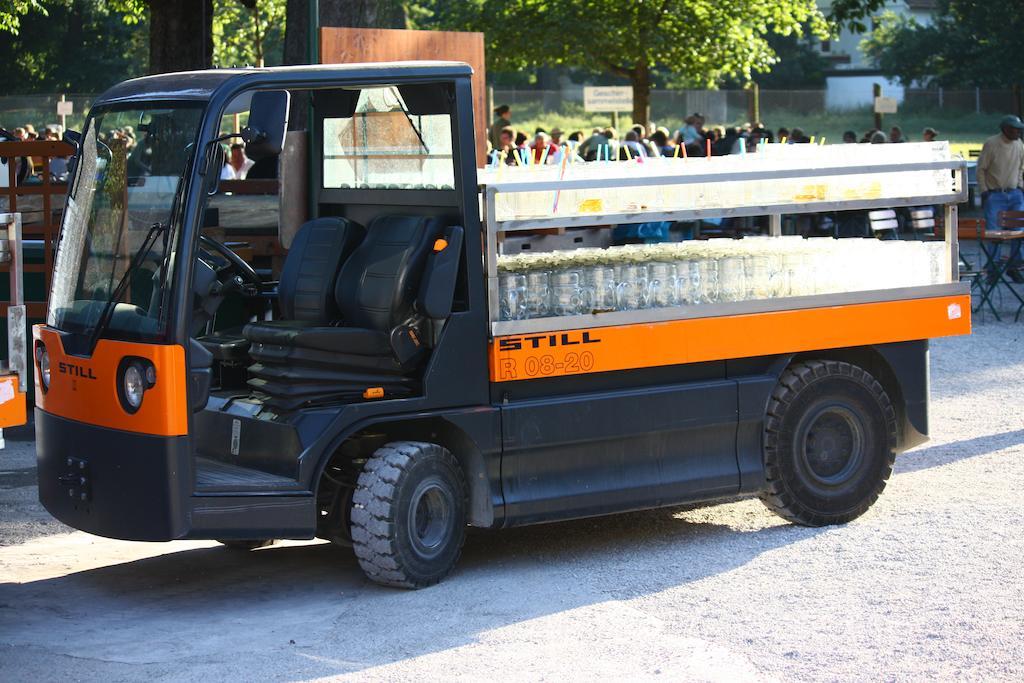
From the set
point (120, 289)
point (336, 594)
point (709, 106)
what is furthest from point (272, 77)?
point (709, 106)

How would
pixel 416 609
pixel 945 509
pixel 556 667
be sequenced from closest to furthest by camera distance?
pixel 556 667, pixel 416 609, pixel 945 509

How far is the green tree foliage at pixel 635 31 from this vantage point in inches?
1225

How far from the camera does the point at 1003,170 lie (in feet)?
61.2

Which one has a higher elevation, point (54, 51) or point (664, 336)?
point (54, 51)

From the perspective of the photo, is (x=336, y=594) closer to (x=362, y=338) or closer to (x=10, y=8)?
(x=362, y=338)

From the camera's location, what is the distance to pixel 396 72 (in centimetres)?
684

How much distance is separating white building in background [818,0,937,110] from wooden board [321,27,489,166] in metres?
47.2

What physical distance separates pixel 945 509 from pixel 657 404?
200cm

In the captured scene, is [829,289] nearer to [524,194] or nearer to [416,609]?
[524,194]

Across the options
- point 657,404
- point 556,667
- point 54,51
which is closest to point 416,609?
point 556,667

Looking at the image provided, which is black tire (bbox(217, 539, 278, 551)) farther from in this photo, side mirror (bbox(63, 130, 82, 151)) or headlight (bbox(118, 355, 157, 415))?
side mirror (bbox(63, 130, 82, 151))

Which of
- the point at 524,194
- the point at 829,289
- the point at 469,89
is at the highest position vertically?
the point at 469,89

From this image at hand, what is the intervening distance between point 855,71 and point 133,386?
7263cm

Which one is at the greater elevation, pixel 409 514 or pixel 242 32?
pixel 242 32
